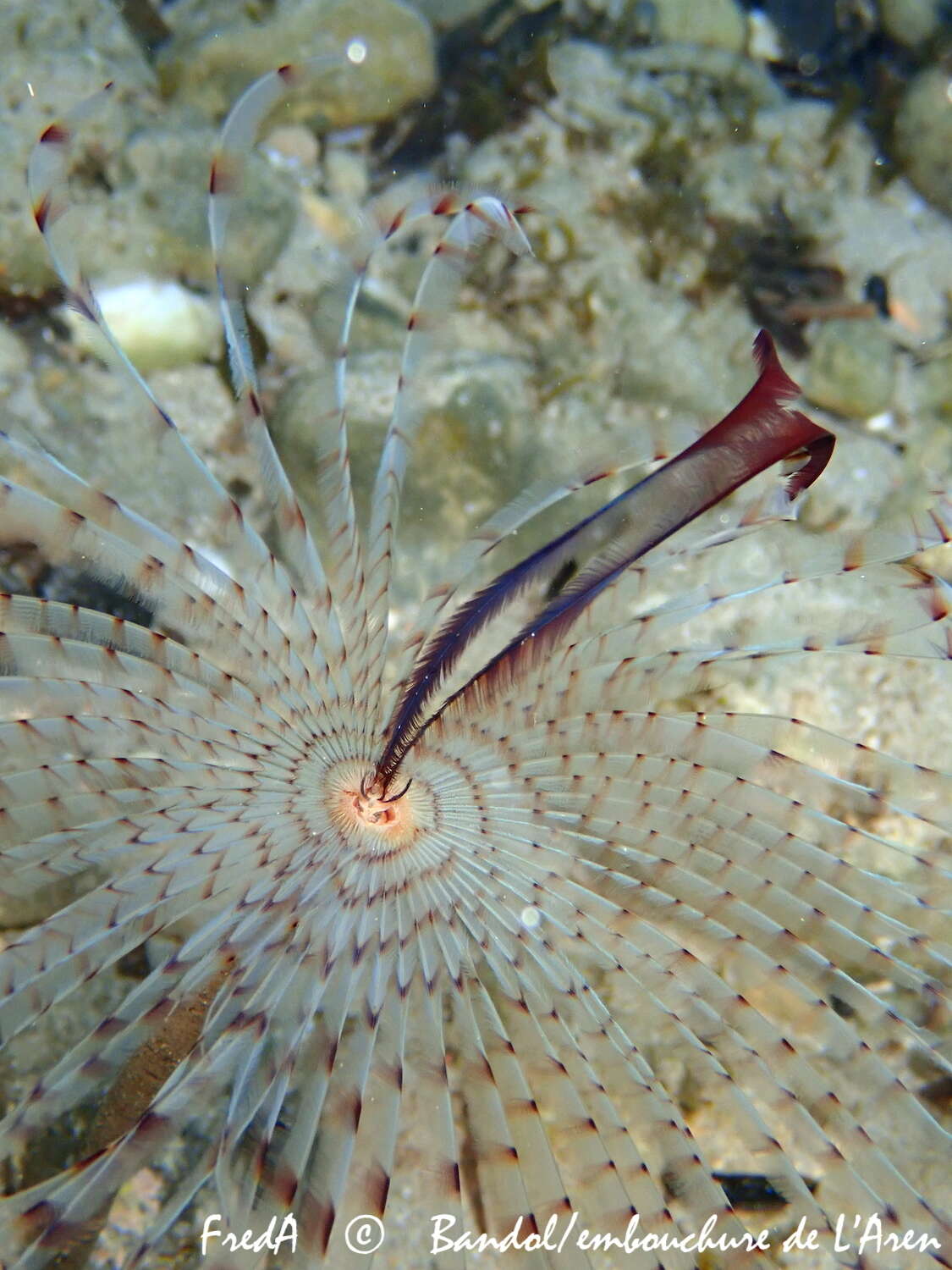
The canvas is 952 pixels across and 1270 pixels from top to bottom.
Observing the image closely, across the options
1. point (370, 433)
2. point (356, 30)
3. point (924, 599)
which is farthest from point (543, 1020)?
point (356, 30)

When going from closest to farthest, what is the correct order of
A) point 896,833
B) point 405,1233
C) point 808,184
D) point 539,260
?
A: point 405,1233 → point 896,833 → point 539,260 → point 808,184

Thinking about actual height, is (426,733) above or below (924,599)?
below

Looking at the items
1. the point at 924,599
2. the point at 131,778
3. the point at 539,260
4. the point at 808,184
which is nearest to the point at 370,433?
the point at 539,260

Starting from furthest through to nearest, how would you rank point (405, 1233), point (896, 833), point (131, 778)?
point (896, 833) < point (405, 1233) < point (131, 778)

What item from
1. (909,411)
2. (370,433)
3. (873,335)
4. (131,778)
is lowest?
(131,778)

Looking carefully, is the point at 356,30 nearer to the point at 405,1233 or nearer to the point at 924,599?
the point at 924,599

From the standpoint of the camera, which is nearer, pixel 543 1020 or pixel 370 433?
pixel 543 1020

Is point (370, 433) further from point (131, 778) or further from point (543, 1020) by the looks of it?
point (543, 1020)

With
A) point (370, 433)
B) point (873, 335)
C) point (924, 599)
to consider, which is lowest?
point (924, 599)

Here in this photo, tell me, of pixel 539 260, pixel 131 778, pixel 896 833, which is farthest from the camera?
pixel 539 260
